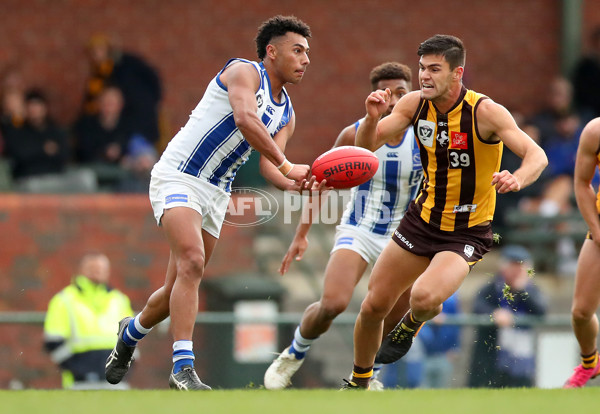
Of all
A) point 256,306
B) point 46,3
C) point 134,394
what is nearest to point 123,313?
point 256,306

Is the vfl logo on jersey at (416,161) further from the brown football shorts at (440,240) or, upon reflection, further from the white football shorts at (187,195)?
the white football shorts at (187,195)

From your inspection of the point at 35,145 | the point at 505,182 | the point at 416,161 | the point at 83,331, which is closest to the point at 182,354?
the point at 505,182

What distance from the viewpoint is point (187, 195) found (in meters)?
7.82

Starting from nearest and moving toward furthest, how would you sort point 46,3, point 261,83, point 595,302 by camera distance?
point 261,83 < point 595,302 < point 46,3

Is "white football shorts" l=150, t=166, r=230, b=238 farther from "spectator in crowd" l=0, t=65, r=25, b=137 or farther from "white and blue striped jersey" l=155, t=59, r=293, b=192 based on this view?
"spectator in crowd" l=0, t=65, r=25, b=137

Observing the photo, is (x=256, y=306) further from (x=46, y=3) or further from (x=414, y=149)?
(x=46, y=3)

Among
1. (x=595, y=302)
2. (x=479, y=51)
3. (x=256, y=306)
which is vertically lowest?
(x=256, y=306)

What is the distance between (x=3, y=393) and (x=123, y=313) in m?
3.92

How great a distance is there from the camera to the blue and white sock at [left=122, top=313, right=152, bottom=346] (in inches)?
322

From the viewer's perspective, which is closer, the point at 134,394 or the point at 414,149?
the point at 134,394

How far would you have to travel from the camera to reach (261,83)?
25.8ft

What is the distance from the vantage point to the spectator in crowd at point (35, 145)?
13.8 m

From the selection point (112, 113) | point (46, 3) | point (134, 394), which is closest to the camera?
point (134, 394)

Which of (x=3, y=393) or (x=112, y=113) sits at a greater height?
(x=112, y=113)
